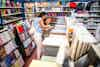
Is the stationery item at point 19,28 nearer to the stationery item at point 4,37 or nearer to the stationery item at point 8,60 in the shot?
the stationery item at point 4,37

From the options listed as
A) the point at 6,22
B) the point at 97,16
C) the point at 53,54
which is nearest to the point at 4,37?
the point at 53,54

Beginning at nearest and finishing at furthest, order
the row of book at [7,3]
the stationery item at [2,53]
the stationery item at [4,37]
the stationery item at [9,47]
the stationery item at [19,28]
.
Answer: the stationery item at [2,53], the stationery item at [4,37], the stationery item at [9,47], the stationery item at [19,28], the row of book at [7,3]

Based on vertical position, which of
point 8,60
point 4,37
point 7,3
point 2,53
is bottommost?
point 8,60

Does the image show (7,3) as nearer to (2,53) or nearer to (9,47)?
(9,47)

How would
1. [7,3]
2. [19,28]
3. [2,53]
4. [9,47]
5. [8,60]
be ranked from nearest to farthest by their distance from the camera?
[2,53]
[8,60]
[9,47]
[19,28]
[7,3]

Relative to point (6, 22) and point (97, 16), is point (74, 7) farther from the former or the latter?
point (6, 22)

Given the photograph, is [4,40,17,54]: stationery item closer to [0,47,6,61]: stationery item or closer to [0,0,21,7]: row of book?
[0,47,6,61]: stationery item

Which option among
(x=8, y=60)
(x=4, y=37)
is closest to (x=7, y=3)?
(x=4, y=37)

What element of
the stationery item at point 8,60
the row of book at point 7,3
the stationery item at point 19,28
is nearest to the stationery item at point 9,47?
the stationery item at point 8,60

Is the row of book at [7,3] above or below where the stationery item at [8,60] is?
above

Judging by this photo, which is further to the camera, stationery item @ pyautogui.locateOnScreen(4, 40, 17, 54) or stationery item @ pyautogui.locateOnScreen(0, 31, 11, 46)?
stationery item @ pyautogui.locateOnScreen(4, 40, 17, 54)

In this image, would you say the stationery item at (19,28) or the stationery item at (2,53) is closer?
the stationery item at (2,53)

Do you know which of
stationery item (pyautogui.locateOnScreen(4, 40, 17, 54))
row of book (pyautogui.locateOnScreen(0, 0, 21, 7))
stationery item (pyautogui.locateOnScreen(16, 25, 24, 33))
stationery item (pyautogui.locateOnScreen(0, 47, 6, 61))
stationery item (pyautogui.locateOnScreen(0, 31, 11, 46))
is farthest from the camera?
Answer: row of book (pyautogui.locateOnScreen(0, 0, 21, 7))

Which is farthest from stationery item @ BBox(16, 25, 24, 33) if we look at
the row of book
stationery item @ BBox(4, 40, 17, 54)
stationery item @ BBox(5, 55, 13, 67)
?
the row of book
